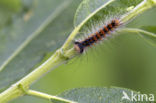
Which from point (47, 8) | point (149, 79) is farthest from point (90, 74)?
point (47, 8)

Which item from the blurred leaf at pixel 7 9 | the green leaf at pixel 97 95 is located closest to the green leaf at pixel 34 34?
the blurred leaf at pixel 7 9

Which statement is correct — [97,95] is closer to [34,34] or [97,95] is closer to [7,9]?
[34,34]

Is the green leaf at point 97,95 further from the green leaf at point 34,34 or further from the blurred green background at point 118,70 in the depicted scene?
the blurred green background at point 118,70

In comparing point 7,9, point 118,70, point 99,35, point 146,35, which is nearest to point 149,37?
point 146,35

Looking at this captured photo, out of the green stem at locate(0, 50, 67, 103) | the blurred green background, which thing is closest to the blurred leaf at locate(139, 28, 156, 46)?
the green stem at locate(0, 50, 67, 103)

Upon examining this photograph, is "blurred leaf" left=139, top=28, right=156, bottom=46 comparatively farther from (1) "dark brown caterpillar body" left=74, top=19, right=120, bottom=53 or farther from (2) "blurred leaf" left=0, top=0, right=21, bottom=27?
(2) "blurred leaf" left=0, top=0, right=21, bottom=27

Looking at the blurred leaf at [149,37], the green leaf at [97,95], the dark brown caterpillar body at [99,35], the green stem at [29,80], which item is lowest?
the green leaf at [97,95]

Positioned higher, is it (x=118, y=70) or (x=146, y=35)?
(x=118, y=70)
